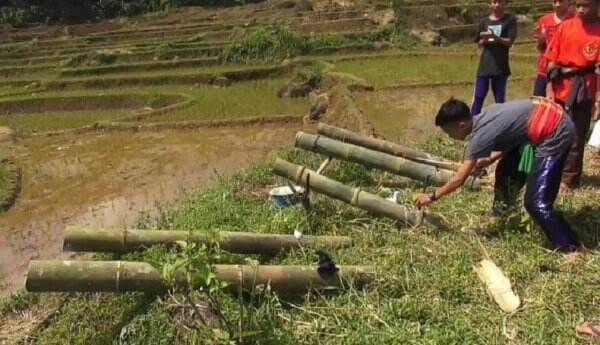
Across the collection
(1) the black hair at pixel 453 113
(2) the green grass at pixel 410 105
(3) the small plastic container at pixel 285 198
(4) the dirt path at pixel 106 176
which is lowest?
(4) the dirt path at pixel 106 176

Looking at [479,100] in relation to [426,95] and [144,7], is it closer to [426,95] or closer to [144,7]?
[426,95]

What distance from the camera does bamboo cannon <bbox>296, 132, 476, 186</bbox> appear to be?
563 cm

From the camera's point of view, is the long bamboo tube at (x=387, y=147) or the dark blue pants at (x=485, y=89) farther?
the dark blue pants at (x=485, y=89)

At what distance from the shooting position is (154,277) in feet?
12.9

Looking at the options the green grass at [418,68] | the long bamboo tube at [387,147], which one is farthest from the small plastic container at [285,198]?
the green grass at [418,68]

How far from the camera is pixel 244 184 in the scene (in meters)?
6.92

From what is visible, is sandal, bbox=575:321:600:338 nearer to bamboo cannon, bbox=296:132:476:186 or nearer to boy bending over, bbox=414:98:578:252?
boy bending over, bbox=414:98:578:252

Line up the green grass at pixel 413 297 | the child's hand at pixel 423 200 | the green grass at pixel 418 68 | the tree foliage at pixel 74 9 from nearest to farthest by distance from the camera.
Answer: the green grass at pixel 413 297
the child's hand at pixel 423 200
the green grass at pixel 418 68
the tree foliage at pixel 74 9

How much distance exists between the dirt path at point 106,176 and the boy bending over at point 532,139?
4523mm

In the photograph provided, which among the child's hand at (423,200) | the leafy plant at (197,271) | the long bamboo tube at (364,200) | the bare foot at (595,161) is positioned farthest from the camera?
the bare foot at (595,161)

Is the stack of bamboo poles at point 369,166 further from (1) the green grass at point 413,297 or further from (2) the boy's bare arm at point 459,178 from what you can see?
(2) the boy's bare arm at point 459,178

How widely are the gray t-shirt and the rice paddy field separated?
27.6 inches

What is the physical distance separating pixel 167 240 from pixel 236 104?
9.35m

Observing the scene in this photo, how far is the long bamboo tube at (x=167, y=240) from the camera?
4.51 meters
